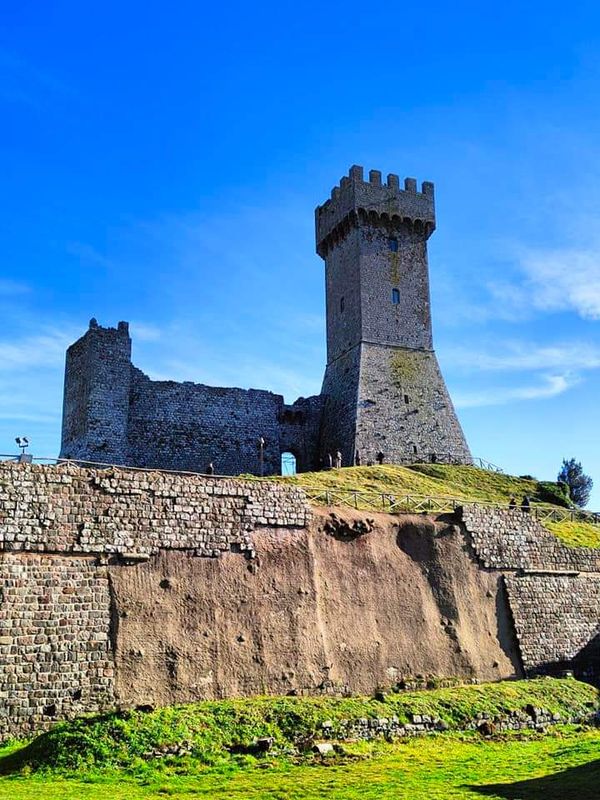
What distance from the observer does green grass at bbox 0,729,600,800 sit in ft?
47.5

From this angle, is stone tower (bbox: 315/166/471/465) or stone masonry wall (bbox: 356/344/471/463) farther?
stone tower (bbox: 315/166/471/465)

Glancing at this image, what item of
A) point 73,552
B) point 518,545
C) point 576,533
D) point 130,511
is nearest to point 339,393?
point 576,533

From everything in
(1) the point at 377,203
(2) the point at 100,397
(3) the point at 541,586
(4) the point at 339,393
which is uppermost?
(1) the point at 377,203

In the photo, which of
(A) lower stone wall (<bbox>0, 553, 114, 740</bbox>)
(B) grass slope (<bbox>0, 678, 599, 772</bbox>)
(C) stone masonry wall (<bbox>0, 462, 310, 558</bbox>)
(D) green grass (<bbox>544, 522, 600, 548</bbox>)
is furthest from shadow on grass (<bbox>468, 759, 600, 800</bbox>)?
(D) green grass (<bbox>544, 522, 600, 548</bbox>)

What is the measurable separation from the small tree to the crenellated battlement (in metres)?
21.9

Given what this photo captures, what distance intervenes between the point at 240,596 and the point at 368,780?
7968 millimetres

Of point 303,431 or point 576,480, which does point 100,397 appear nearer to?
point 303,431

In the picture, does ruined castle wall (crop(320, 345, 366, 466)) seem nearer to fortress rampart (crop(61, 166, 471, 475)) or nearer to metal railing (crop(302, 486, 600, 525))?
fortress rampart (crop(61, 166, 471, 475))

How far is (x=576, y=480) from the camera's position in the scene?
62.2 meters

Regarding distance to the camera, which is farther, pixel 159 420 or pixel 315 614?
pixel 159 420

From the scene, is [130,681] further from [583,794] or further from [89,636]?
[583,794]

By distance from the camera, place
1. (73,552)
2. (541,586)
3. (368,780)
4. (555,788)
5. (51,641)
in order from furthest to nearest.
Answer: (541,586)
(73,552)
(51,641)
(368,780)
(555,788)

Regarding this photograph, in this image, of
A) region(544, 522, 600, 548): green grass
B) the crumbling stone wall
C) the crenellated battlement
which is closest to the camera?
region(544, 522, 600, 548): green grass

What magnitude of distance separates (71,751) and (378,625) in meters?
10.8
